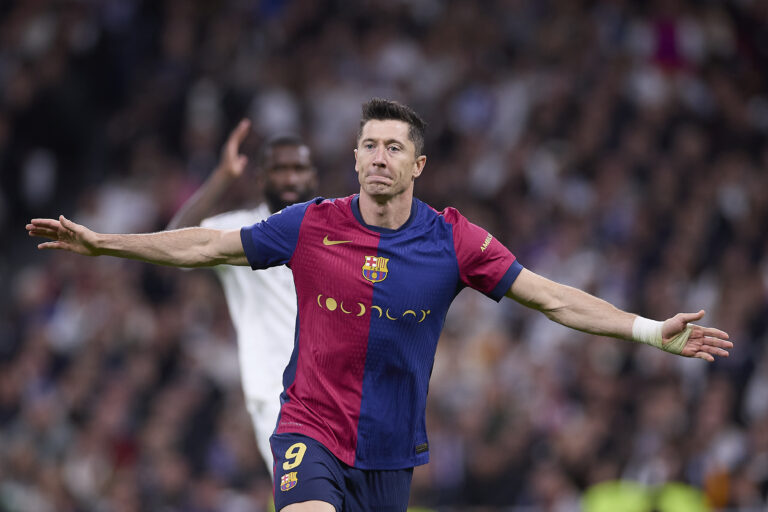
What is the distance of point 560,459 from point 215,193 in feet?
16.6

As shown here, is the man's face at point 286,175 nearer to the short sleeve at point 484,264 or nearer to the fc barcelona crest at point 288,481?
the short sleeve at point 484,264

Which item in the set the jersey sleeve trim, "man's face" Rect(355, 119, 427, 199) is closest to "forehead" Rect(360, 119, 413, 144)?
"man's face" Rect(355, 119, 427, 199)

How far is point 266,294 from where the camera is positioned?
24.3ft

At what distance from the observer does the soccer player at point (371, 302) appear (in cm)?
592

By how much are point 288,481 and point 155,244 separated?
1320 millimetres

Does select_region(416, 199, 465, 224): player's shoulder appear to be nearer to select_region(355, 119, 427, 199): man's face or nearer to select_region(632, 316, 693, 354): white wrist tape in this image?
select_region(355, 119, 427, 199): man's face

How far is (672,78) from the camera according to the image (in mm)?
15852

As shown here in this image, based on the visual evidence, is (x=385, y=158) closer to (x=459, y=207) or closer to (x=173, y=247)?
(x=173, y=247)

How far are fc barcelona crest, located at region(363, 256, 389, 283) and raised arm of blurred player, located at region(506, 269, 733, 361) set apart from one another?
0.66 metres

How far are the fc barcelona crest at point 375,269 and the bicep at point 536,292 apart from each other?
65 centimetres

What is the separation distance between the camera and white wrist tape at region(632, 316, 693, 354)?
594cm

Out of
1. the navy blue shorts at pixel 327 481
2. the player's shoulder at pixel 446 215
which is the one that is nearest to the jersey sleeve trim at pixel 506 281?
the player's shoulder at pixel 446 215

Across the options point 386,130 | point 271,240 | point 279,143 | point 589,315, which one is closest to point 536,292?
point 589,315

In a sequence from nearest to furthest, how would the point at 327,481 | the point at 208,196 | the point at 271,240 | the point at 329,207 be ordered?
the point at 327,481 → the point at 271,240 → the point at 329,207 → the point at 208,196
